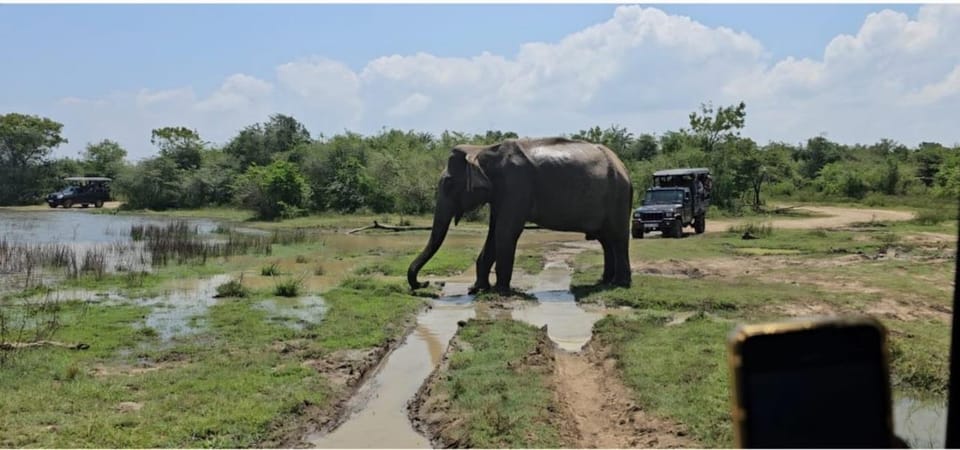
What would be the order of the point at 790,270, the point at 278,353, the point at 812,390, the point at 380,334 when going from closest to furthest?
the point at 812,390 < the point at 278,353 < the point at 380,334 < the point at 790,270

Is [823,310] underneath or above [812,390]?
underneath

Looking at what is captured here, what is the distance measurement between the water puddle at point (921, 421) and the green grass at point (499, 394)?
302 centimetres

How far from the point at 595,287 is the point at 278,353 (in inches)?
306

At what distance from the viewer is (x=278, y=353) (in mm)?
9336

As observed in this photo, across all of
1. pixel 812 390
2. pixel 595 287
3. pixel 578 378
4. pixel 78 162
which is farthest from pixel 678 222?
pixel 78 162

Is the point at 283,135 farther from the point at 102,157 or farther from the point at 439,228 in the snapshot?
the point at 439,228

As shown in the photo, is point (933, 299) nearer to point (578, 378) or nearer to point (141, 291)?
point (578, 378)

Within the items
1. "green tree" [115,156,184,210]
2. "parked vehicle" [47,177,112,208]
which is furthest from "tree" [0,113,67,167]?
"green tree" [115,156,184,210]

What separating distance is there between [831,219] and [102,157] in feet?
222

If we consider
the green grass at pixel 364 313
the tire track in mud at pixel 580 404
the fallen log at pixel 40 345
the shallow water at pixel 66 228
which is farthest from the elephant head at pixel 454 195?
the shallow water at pixel 66 228

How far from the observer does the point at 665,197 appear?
94.2 ft

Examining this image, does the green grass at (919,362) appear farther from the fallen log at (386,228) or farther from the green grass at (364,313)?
the fallen log at (386,228)

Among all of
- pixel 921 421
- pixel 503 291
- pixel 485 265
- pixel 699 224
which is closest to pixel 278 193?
pixel 699 224

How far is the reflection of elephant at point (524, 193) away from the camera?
14.9 meters
